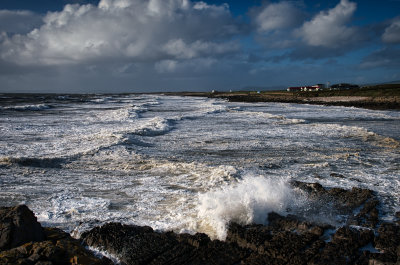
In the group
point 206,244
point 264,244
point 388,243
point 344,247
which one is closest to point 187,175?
point 206,244

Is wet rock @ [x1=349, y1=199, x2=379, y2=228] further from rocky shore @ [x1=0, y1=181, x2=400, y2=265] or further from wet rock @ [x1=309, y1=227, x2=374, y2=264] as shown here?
wet rock @ [x1=309, y1=227, x2=374, y2=264]

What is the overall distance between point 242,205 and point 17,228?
3.69 metres

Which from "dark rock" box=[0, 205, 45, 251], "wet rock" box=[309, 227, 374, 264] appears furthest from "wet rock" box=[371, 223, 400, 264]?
"dark rock" box=[0, 205, 45, 251]

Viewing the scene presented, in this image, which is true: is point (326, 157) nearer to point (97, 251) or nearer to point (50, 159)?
point (97, 251)

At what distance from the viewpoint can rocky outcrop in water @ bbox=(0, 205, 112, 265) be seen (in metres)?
3.82

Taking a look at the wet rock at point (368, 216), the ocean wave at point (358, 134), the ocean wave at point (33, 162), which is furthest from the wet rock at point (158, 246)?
the ocean wave at point (358, 134)

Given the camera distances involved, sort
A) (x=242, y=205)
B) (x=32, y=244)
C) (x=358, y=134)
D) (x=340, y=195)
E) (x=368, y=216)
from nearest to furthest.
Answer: (x=32, y=244), (x=368, y=216), (x=242, y=205), (x=340, y=195), (x=358, y=134)

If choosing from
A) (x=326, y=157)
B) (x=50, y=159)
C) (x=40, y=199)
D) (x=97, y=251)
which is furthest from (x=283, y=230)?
(x=50, y=159)

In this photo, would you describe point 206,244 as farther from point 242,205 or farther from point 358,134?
point 358,134

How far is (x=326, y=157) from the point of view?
10492 mm

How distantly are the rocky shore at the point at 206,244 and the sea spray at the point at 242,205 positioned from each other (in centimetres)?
27

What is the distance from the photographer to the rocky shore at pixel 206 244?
4.09 m

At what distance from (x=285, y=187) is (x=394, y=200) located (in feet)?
7.37

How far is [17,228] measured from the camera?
4270 mm
